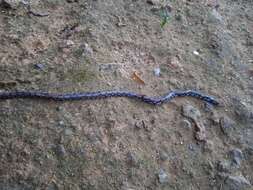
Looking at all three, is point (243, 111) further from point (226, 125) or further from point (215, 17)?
point (215, 17)

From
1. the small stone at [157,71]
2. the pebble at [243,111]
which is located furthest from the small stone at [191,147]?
the small stone at [157,71]

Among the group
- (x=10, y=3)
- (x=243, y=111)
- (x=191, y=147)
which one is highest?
(x=243, y=111)

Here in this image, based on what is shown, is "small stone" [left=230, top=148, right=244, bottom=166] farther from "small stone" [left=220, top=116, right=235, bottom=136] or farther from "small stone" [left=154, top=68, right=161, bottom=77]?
"small stone" [left=154, top=68, right=161, bottom=77]

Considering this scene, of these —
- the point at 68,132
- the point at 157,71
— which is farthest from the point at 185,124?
the point at 68,132

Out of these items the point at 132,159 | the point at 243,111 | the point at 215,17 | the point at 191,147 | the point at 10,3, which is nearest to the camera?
the point at 132,159

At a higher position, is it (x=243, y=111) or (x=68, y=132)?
(x=243, y=111)

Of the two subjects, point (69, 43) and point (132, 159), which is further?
point (69, 43)
